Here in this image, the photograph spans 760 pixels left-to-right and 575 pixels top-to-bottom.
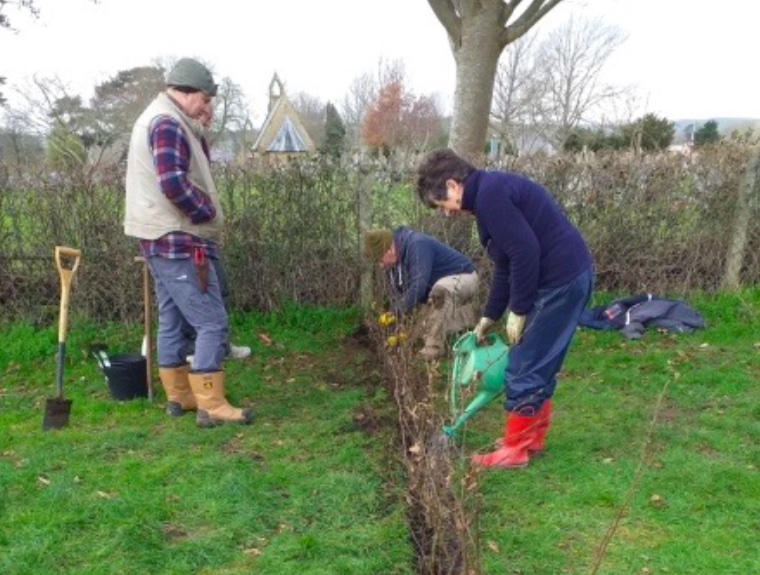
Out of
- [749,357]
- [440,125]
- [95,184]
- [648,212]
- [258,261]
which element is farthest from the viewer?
[440,125]

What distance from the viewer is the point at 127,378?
16.4 feet

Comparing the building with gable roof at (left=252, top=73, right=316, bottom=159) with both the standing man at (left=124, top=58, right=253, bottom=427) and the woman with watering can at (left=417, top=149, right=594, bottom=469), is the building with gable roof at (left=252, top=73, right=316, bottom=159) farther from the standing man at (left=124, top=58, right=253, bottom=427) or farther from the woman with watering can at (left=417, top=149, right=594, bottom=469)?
the woman with watering can at (left=417, top=149, right=594, bottom=469)

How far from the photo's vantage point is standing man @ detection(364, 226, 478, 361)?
5258 millimetres

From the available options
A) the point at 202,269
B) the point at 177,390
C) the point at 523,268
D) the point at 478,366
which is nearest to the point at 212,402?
the point at 177,390

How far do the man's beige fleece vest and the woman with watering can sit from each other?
1450mm

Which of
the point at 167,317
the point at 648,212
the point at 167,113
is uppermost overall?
the point at 167,113

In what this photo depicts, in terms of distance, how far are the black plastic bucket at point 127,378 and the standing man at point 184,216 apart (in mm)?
635

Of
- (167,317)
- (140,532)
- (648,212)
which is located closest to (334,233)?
(167,317)

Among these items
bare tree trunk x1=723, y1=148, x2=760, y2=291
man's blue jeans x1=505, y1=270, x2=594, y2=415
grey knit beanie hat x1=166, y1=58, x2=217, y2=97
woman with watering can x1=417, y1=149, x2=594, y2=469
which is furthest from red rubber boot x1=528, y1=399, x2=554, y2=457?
bare tree trunk x1=723, y1=148, x2=760, y2=291

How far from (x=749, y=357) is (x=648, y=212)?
1.81 metres

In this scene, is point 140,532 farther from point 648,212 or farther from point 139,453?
point 648,212

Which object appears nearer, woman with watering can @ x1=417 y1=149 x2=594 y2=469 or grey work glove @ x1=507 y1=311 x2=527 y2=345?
woman with watering can @ x1=417 y1=149 x2=594 y2=469

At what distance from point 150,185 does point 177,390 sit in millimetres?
1292

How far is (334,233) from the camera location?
678 centimetres
